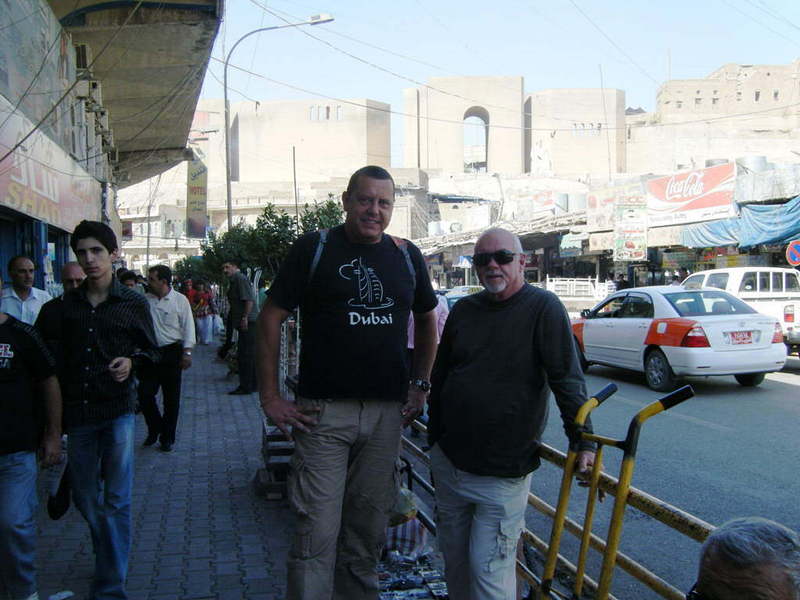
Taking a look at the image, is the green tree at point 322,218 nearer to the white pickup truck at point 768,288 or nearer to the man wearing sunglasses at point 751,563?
the white pickup truck at point 768,288

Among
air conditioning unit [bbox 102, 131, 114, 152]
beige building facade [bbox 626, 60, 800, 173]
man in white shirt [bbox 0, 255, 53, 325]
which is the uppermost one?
beige building facade [bbox 626, 60, 800, 173]

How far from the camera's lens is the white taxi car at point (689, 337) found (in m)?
10.4

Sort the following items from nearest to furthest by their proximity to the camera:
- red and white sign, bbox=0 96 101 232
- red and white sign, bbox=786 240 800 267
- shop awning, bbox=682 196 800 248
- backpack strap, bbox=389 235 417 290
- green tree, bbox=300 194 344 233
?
backpack strap, bbox=389 235 417 290 < red and white sign, bbox=0 96 101 232 < green tree, bbox=300 194 344 233 < red and white sign, bbox=786 240 800 267 < shop awning, bbox=682 196 800 248

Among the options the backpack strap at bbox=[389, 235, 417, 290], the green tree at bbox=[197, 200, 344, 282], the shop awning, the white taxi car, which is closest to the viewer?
the backpack strap at bbox=[389, 235, 417, 290]

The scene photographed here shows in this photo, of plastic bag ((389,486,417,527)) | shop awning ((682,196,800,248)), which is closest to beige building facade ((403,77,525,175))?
shop awning ((682,196,800,248))

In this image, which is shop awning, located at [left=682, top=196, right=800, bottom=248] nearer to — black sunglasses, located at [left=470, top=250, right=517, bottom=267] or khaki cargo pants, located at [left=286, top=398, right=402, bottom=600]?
black sunglasses, located at [left=470, top=250, right=517, bottom=267]

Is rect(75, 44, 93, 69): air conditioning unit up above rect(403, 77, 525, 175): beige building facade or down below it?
below

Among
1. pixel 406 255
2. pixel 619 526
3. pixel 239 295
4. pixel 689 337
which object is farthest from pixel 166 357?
pixel 689 337

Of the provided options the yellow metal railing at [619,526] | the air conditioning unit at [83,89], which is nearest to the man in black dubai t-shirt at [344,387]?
the yellow metal railing at [619,526]

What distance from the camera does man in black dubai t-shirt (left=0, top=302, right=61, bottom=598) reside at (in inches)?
132

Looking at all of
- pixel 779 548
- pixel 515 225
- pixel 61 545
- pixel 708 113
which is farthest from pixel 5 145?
pixel 708 113

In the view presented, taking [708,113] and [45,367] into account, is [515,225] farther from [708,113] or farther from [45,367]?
[708,113]

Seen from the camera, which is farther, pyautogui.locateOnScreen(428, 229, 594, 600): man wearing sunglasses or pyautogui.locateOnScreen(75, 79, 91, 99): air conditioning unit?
pyautogui.locateOnScreen(75, 79, 91, 99): air conditioning unit

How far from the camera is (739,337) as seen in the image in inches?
413
